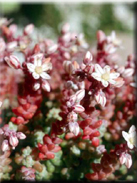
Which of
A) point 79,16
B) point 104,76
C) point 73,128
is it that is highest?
point 104,76

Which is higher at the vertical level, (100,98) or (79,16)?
(100,98)

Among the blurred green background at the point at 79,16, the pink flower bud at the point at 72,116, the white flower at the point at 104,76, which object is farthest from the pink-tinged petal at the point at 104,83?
the blurred green background at the point at 79,16

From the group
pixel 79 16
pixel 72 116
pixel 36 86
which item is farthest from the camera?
pixel 79 16

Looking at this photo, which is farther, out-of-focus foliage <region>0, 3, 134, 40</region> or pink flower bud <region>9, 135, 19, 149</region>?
out-of-focus foliage <region>0, 3, 134, 40</region>

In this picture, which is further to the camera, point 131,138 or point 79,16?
point 79,16

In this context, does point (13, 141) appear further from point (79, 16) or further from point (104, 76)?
point (79, 16)

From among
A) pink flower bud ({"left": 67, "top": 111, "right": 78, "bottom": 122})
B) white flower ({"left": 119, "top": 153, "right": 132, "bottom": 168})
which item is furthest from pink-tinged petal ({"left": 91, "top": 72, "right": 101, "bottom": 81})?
white flower ({"left": 119, "top": 153, "right": 132, "bottom": 168})

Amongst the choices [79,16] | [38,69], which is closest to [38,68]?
[38,69]

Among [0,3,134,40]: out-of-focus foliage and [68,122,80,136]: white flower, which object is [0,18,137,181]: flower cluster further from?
[0,3,134,40]: out-of-focus foliage

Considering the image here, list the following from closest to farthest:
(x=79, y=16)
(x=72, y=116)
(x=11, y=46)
A: 1. (x=72, y=116)
2. (x=11, y=46)
3. (x=79, y=16)
